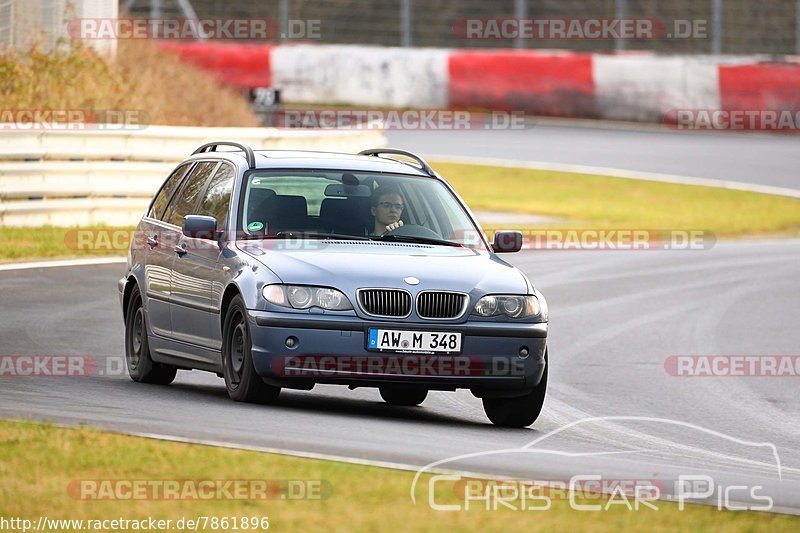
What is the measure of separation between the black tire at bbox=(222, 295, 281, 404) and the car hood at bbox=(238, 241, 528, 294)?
1.12 ft

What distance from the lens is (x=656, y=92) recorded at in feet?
114

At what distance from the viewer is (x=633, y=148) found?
107ft

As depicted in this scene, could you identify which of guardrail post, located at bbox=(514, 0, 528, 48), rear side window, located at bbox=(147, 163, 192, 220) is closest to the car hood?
rear side window, located at bbox=(147, 163, 192, 220)

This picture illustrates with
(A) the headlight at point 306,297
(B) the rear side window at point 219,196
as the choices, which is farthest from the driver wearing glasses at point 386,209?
(A) the headlight at point 306,297

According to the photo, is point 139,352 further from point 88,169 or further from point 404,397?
point 88,169

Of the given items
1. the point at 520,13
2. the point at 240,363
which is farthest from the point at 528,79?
the point at 240,363

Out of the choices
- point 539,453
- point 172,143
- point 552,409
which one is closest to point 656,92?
point 172,143

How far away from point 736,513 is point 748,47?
102 ft

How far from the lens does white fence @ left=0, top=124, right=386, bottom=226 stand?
18.3 metres

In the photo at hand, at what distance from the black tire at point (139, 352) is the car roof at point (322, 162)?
1117mm

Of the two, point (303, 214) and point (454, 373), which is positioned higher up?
point (303, 214)

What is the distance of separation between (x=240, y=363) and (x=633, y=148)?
77.0 feet

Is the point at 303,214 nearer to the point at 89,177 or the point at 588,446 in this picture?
the point at 588,446

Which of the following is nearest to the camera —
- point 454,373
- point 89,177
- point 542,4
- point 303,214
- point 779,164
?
point 454,373
